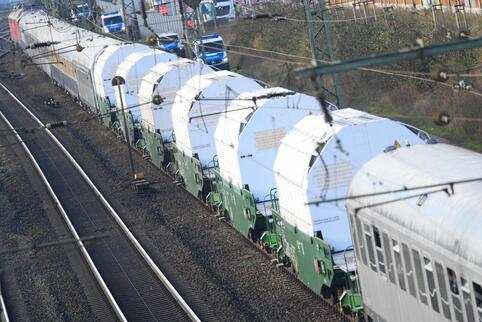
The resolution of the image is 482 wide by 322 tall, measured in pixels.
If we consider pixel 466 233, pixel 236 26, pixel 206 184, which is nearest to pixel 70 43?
pixel 236 26

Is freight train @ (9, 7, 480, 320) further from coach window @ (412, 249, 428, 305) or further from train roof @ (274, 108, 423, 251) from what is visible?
coach window @ (412, 249, 428, 305)

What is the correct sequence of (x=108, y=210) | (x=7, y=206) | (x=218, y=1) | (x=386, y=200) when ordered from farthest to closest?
(x=218, y=1), (x=7, y=206), (x=108, y=210), (x=386, y=200)

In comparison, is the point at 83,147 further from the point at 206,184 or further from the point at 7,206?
the point at 206,184

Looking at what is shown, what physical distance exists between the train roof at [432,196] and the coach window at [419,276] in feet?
1.05

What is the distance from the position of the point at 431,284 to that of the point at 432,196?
1276 millimetres

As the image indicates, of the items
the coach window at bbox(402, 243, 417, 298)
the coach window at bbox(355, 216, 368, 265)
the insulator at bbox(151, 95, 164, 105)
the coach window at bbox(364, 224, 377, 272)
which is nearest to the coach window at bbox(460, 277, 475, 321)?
the coach window at bbox(402, 243, 417, 298)

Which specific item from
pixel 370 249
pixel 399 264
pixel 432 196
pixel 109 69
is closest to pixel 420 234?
pixel 432 196

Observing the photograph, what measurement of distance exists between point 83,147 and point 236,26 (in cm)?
3569

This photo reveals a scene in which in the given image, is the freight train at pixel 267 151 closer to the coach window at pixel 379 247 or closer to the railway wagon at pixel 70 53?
the coach window at pixel 379 247

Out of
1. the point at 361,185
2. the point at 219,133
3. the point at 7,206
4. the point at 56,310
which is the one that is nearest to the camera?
the point at 361,185

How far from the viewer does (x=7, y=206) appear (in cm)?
4056

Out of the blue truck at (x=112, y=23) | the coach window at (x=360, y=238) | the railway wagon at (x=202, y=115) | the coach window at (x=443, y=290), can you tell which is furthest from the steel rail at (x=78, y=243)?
the blue truck at (x=112, y=23)

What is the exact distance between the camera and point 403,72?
38219mm

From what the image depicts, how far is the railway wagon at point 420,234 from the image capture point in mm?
13766
